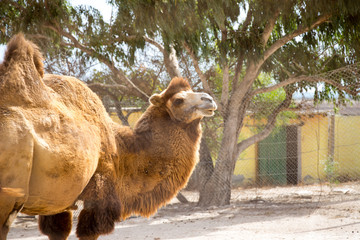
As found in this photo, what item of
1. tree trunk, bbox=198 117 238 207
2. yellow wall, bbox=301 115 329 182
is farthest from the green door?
tree trunk, bbox=198 117 238 207

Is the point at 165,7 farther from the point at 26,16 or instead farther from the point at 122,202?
the point at 122,202

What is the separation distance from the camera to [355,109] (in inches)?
556

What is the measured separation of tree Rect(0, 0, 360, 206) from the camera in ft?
26.1

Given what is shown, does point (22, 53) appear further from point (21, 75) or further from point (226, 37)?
point (226, 37)

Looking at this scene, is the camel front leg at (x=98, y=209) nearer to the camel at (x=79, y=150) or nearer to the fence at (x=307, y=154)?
the camel at (x=79, y=150)

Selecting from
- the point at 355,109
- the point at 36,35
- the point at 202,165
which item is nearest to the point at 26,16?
the point at 36,35

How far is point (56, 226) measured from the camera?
3129 millimetres

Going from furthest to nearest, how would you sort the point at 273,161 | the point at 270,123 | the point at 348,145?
1. the point at 273,161
2. the point at 348,145
3. the point at 270,123

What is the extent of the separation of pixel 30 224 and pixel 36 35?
3.69m

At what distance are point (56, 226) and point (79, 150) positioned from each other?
0.87 metres

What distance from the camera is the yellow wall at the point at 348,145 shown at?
1305cm

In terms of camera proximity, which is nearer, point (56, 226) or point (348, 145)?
point (56, 226)

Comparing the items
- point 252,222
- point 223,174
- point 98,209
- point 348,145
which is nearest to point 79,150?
point 98,209

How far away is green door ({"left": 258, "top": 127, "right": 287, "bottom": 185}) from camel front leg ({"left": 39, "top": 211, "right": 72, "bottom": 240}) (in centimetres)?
1027
